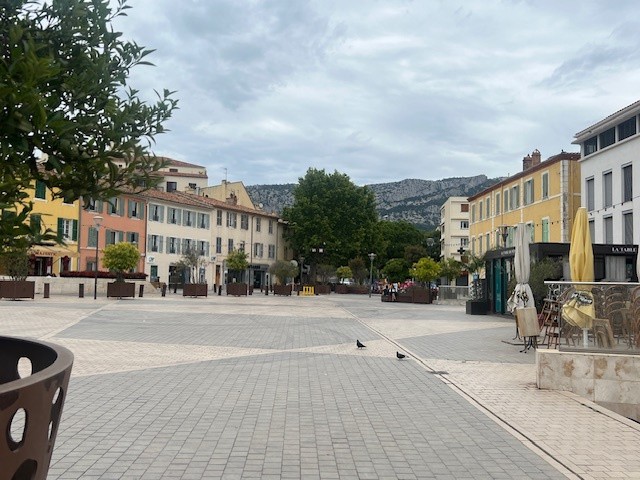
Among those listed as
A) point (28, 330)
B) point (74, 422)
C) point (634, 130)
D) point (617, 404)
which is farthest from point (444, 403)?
point (634, 130)

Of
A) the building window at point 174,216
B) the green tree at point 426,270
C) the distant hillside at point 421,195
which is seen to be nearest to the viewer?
the green tree at point 426,270

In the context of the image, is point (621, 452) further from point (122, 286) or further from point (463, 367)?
point (122, 286)

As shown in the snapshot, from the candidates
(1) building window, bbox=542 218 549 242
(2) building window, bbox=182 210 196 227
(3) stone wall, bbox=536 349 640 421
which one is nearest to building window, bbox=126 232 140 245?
(2) building window, bbox=182 210 196 227

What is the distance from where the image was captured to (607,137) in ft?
120

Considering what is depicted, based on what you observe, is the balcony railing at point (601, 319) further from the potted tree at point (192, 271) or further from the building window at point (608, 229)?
the potted tree at point (192, 271)

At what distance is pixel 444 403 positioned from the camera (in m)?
8.32

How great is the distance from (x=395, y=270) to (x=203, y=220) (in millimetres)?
26092

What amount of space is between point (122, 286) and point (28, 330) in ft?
68.2

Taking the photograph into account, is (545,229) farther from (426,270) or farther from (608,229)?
(426,270)

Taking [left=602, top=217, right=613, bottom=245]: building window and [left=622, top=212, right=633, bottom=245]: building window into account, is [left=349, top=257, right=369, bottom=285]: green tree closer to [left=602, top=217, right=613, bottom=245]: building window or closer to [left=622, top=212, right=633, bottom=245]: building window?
[left=602, top=217, right=613, bottom=245]: building window

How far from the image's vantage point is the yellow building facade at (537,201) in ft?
134

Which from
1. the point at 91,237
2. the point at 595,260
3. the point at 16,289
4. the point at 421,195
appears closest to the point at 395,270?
the point at 91,237

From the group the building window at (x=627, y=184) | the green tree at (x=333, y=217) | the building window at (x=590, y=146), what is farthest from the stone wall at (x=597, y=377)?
the green tree at (x=333, y=217)

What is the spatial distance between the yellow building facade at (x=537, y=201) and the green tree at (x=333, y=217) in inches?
753
